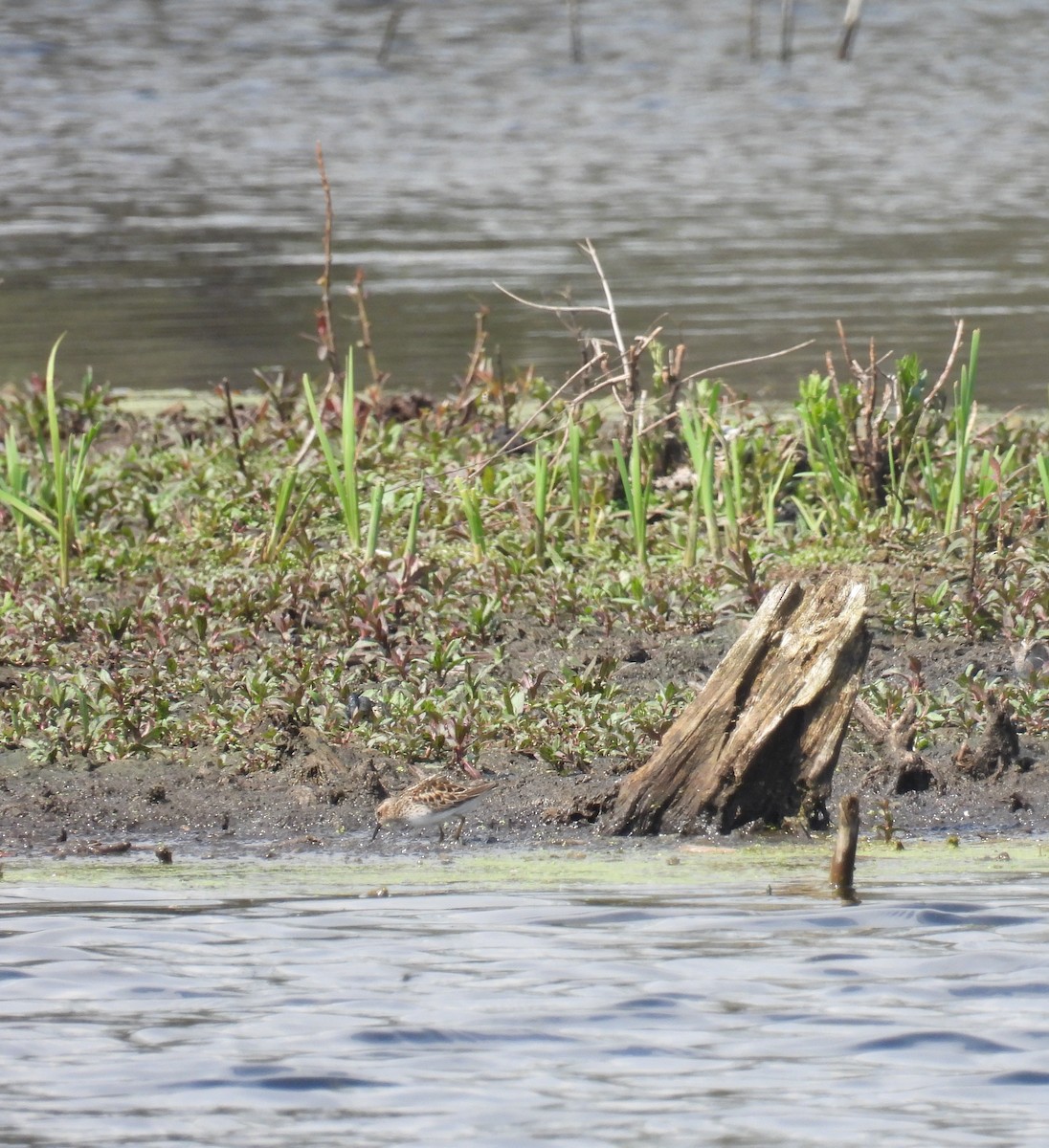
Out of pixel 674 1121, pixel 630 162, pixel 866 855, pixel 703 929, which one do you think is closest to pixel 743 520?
pixel 866 855

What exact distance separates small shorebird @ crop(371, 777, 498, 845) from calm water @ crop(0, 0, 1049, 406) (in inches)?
203

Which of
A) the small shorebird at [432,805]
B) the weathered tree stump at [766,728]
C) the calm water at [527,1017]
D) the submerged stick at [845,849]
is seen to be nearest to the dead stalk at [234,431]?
the small shorebird at [432,805]

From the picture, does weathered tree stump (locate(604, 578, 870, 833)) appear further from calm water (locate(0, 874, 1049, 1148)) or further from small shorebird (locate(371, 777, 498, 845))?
calm water (locate(0, 874, 1049, 1148))

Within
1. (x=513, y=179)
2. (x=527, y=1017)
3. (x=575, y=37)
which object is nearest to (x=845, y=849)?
(x=527, y=1017)

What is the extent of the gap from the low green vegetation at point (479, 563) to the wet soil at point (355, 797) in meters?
0.09

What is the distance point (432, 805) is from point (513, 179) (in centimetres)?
1880

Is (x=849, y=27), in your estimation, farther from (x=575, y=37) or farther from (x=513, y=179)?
(x=513, y=179)

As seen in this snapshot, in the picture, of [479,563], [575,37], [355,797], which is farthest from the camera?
[575,37]

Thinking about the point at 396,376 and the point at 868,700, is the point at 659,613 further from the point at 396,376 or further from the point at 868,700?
the point at 396,376

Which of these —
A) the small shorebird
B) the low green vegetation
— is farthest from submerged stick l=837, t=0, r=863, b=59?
the small shorebird

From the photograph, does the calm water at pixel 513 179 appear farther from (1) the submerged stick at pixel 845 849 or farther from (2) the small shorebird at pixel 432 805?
(1) the submerged stick at pixel 845 849

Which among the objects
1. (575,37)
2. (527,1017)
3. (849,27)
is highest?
(849,27)

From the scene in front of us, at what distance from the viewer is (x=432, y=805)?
18.9ft

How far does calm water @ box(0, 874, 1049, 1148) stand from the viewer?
146 inches
